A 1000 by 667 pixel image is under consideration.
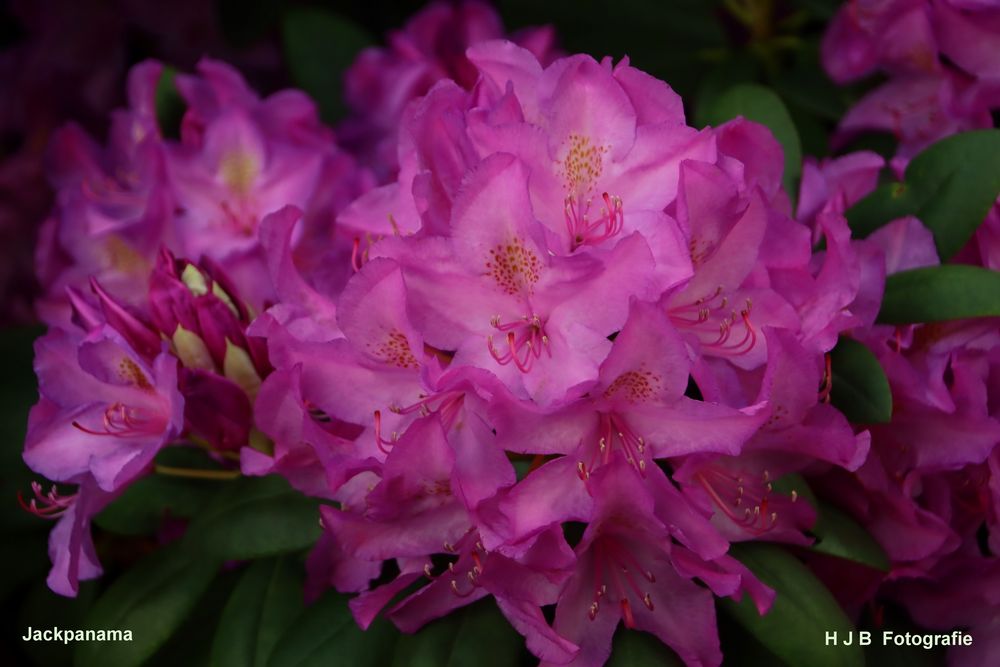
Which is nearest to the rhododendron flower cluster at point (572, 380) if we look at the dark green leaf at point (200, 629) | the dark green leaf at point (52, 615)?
the dark green leaf at point (200, 629)

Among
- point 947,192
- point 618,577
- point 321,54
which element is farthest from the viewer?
point 321,54

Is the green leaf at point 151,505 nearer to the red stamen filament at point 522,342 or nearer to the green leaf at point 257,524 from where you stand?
the green leaf at point 257,524

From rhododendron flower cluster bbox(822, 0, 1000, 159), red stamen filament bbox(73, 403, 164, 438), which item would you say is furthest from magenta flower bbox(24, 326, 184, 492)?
rhododendron flower cluster bbox(822, 0, 1000, 159)

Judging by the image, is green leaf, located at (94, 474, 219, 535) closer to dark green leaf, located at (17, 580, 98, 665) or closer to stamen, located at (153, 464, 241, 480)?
stamen, located at (153, 464, 241, 480)

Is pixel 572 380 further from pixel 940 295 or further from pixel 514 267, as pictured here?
pixel 940 295

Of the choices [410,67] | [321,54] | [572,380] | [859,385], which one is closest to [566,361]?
[572,380]
